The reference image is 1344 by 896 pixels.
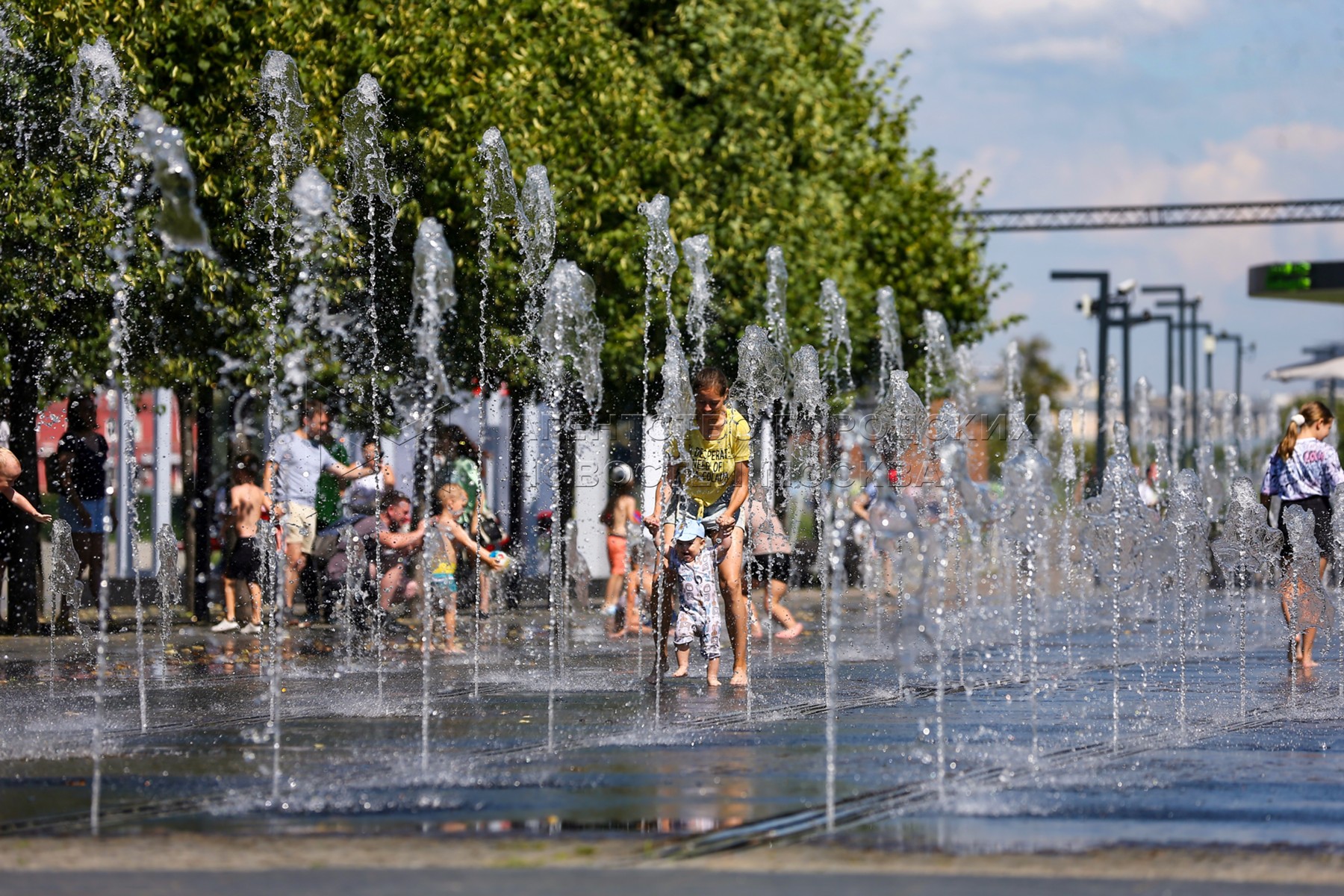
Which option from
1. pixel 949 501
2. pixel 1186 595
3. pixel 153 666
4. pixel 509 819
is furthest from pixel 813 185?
pixel 509 819

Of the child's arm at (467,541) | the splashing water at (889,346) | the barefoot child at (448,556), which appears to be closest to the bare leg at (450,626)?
the barefoot child at (448,556)

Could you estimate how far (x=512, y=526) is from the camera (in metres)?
24.3

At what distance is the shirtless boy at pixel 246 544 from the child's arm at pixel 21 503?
5.99 feet

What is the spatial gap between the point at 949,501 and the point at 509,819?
10.3 m

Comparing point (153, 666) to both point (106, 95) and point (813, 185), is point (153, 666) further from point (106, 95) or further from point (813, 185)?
point (813, 185)

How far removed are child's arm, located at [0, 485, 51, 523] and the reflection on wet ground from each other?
4.79ft

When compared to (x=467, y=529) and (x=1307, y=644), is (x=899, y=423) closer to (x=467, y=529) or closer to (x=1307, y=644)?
(x=467, y=529)

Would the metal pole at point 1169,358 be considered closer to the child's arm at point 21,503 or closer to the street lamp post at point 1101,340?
the street lamp post at point 1101,340

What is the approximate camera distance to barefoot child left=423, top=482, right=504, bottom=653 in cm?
1566

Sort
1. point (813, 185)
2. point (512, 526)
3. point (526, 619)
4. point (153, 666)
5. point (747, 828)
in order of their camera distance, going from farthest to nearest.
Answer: point (813, 185) → point (512, 526) → point (526, 619) → point (153, 666) → point (747, 828)

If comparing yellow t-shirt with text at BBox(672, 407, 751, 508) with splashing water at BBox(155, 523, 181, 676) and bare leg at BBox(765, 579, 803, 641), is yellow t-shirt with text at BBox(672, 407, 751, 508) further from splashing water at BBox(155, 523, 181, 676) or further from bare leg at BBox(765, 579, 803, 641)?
splashing water at BBox(155, 523, 181, 676)

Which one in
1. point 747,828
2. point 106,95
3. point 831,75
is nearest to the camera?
point 747,828

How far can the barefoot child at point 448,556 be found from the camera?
51.4 feet

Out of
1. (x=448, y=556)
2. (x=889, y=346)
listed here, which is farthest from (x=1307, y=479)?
(x=889, y=346)
